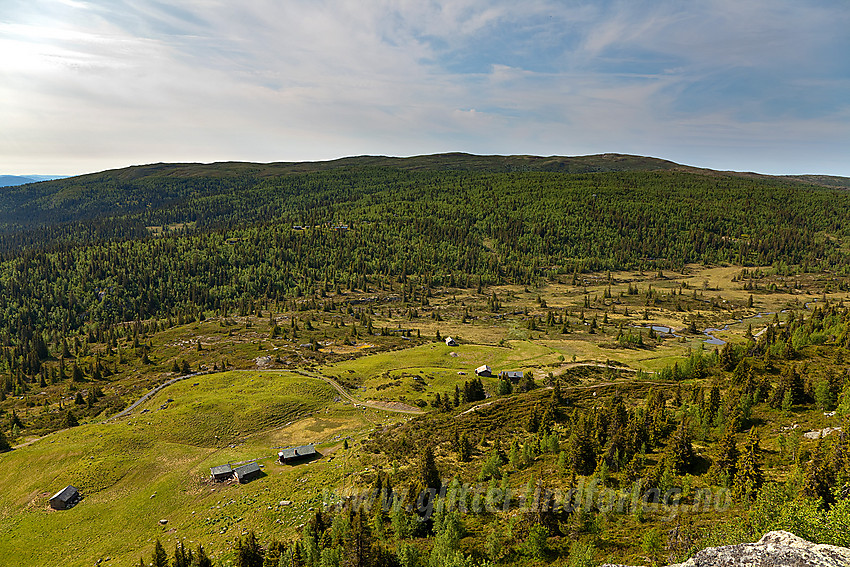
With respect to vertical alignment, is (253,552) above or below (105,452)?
above

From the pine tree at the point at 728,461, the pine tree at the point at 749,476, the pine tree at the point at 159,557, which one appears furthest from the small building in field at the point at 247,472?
the pine tree at the point at 749,476

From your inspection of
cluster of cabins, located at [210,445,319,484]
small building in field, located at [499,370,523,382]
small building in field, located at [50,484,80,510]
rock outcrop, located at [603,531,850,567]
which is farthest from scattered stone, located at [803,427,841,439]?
small building in field, located at [50,484,80,510]

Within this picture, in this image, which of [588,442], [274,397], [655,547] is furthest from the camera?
[274,397]

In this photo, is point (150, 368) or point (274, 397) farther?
point (150, 368)

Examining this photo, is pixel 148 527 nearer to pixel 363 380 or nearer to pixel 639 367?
pixel 363 380

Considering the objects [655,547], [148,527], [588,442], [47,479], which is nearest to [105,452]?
[47,479]
